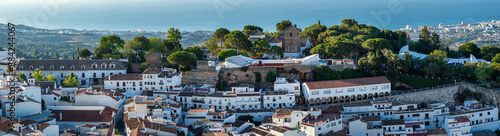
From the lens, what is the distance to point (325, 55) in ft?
123

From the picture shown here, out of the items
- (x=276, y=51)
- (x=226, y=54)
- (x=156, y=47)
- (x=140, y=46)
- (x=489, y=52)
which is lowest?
(x=226, y=54)

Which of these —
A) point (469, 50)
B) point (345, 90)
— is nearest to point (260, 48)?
point (345, 90)

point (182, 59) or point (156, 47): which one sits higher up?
point (156, 47)

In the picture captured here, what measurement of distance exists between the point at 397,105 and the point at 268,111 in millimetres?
7563

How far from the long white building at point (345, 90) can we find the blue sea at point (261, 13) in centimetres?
4572

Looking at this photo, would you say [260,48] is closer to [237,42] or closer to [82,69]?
[237,42]

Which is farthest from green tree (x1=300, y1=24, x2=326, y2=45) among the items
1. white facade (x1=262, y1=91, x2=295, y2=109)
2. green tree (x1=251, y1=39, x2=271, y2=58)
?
white facade (x1=262, y1=91, x2=295, y2=109)

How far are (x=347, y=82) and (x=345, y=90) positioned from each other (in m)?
0.73

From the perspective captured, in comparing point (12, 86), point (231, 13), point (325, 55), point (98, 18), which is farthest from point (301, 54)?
point (98, 18)

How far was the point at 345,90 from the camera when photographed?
30.2m

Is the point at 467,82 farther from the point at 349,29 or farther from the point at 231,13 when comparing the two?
the point at 231,13

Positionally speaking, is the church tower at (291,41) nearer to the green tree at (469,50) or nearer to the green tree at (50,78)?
the green tree at (469,50)

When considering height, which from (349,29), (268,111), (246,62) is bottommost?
(268,111)

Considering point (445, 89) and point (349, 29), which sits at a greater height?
point (349, 29)
